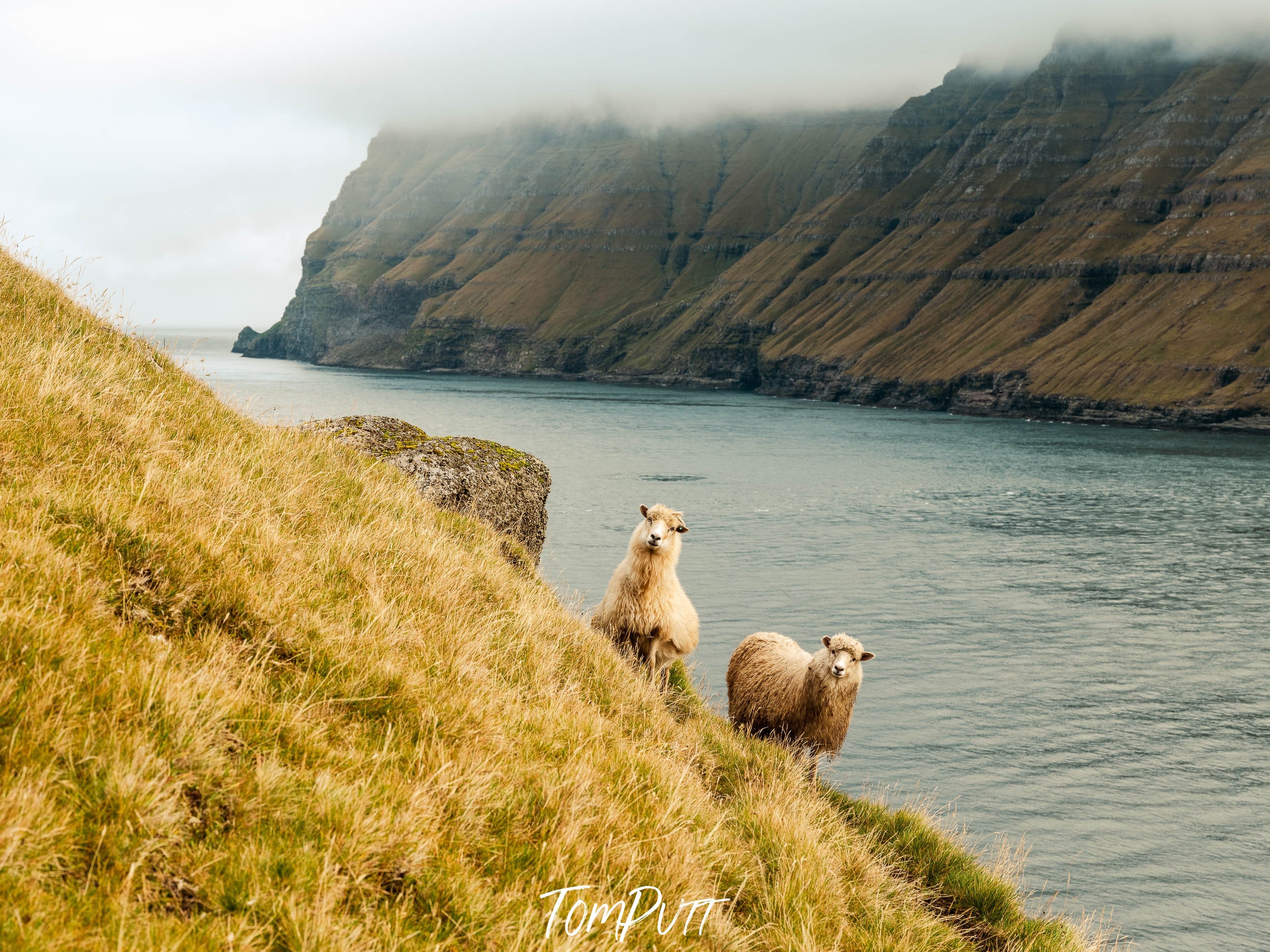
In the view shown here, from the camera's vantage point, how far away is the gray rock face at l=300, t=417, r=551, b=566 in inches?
569

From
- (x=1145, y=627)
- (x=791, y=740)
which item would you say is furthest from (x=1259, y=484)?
(x=791, y=740)

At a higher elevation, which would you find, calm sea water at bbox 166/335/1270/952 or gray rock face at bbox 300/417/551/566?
gray rock face at bbox 300/417/551/566

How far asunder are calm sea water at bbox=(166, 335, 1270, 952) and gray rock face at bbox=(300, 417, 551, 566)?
1651mm

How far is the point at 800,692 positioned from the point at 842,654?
1255 millimetres

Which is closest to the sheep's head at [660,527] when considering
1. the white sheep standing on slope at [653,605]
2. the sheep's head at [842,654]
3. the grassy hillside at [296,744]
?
the white sheep standing on slope at [653,605]

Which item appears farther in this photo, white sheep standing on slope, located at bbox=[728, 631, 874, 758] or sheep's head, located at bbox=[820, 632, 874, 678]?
white sheep standing on slope, located at bbox=[728, 631, 874, 758]

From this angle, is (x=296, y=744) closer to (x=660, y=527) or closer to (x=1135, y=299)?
(x=660, y=527)

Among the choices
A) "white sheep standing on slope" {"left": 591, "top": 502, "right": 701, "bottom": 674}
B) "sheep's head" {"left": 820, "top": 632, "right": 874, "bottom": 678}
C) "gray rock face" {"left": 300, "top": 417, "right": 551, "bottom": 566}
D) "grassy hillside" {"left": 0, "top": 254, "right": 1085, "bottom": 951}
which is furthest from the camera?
"gray rock face" {"left": 300, "top": 417, "right": 551, "bottom": 566}

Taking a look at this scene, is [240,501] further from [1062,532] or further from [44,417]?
[1062,532]

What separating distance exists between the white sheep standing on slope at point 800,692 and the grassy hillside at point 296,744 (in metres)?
4.25

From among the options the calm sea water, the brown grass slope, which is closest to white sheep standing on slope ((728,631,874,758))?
the calm sea water

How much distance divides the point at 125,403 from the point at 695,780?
530cm

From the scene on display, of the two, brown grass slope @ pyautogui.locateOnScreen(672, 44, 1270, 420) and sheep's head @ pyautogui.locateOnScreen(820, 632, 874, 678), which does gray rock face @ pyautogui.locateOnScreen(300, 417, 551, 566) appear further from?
brown grass slope @ pyautogui.locateOnScreen(672, 44, 1270, 420)

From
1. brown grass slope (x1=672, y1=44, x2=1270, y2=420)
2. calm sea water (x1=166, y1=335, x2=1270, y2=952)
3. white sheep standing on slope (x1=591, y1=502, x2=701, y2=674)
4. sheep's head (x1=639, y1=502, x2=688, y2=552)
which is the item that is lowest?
calm sea water (x1=166, y1=335, x2=1270, y2=952)
